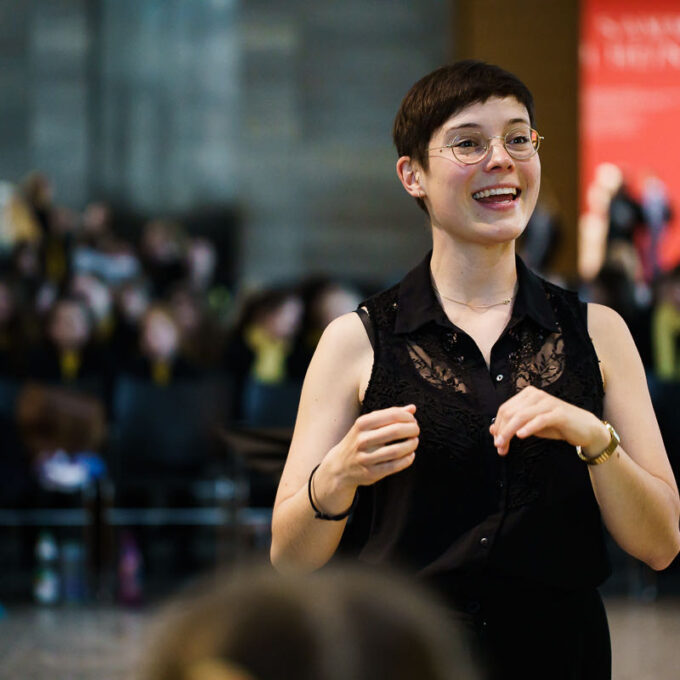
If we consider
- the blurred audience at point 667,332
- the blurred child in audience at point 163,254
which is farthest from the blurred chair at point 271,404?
the blurred child in audience at point 163,254

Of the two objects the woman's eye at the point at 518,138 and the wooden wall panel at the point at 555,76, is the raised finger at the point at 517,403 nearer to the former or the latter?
the woman's eye at the point at 518,138

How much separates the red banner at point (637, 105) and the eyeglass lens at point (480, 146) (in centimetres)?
875

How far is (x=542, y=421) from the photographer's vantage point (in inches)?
54.8

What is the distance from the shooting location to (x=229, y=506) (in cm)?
617

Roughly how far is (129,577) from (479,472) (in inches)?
182

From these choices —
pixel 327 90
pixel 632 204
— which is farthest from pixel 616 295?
pixel 327 90

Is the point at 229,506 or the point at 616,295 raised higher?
the point at 616,295

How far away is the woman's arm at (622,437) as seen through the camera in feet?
4.63

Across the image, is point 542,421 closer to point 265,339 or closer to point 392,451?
point 392,451

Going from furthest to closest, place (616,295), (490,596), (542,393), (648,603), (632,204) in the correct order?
(632,204) < (616,295) < (648,603) < (490,596) < (542,393)

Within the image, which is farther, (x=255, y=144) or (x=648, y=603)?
(x=255, y=144)

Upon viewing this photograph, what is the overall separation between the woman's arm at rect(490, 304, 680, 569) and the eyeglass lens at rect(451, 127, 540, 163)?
240mm

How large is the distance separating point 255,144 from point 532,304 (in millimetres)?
11261

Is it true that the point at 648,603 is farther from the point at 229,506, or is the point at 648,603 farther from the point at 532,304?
the point at 532,304
